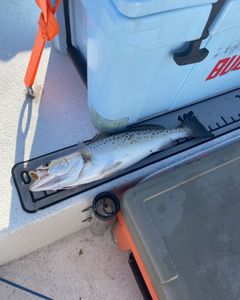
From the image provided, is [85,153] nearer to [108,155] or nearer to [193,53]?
[108,155]

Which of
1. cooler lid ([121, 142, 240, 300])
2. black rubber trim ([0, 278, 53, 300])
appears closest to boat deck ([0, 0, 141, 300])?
black rubber trim ([0, 278, 53, 300])

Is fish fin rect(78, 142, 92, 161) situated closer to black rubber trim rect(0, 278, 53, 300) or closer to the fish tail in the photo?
the fish tail

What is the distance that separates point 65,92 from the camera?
124 centimetres

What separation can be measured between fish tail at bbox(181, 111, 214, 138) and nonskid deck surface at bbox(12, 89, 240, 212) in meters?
0.04

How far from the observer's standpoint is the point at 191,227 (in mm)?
921

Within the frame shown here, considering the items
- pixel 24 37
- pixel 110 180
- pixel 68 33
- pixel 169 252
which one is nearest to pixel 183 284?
pixel 169 252

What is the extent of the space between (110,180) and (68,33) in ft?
2.01

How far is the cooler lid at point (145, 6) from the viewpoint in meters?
0.57

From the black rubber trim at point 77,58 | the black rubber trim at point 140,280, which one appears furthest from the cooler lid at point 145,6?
the black rubber trim at point 140,280

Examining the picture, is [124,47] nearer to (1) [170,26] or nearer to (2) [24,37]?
(1) [170,26]

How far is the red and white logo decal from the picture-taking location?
104 centimetres

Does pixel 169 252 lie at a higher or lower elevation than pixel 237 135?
lower

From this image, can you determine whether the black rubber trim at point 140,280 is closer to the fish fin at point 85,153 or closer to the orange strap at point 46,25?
the fish fin at point 85,153

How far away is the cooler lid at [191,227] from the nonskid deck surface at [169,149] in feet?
0.53
